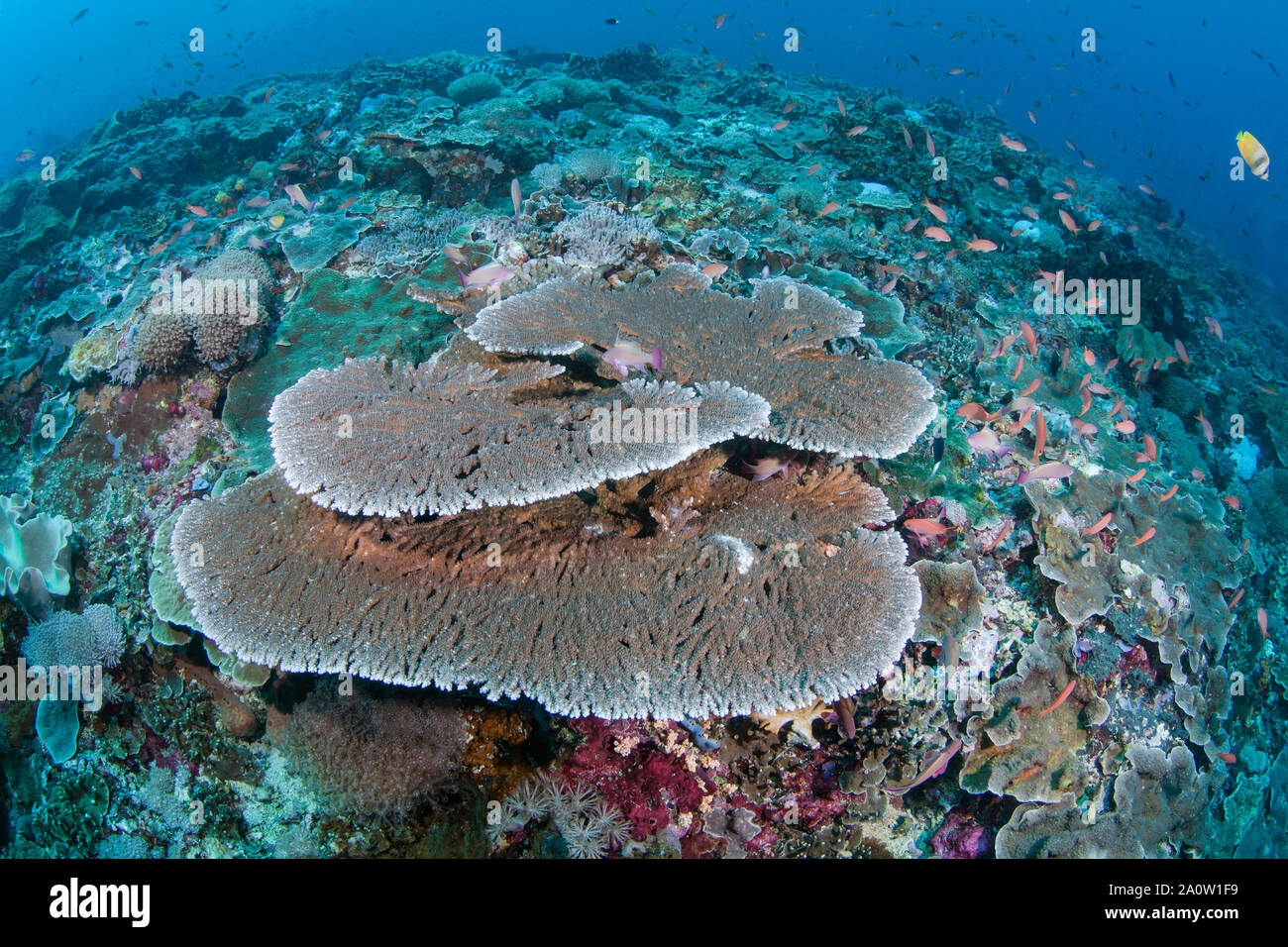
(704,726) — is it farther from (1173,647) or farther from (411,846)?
(1173,647)

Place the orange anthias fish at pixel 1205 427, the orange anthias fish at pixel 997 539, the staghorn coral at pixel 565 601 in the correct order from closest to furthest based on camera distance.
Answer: the staghorn coral at pixel 565 601 → the orange anthias fish at pixel 997 539 → the orange anthias fish at pixel 1205 427

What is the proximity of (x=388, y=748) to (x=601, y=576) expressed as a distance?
168cm

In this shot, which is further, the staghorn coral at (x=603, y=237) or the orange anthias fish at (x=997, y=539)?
the staghorn coral at (x=603, y=237)

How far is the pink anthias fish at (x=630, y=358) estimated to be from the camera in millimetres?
3312

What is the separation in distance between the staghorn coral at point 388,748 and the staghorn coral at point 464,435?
1.38 m

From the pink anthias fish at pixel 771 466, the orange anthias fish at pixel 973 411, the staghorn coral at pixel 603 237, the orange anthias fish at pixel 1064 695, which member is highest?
the staghorn coral at pixel 603 237

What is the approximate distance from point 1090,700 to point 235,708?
5.52 m

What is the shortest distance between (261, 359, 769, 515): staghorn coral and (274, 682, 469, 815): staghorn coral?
1.38 meters

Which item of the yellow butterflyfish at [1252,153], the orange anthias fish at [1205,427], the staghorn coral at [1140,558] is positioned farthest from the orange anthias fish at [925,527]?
the yellow butterflyfish at [1252,153]

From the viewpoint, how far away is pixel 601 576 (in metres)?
2.85

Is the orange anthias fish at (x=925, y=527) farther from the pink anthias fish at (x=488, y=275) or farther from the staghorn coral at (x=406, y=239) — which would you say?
the staghorn coral at (x=406, y=239)

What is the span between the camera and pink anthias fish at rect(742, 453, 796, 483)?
10.8 ft

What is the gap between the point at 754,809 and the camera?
3266mm
